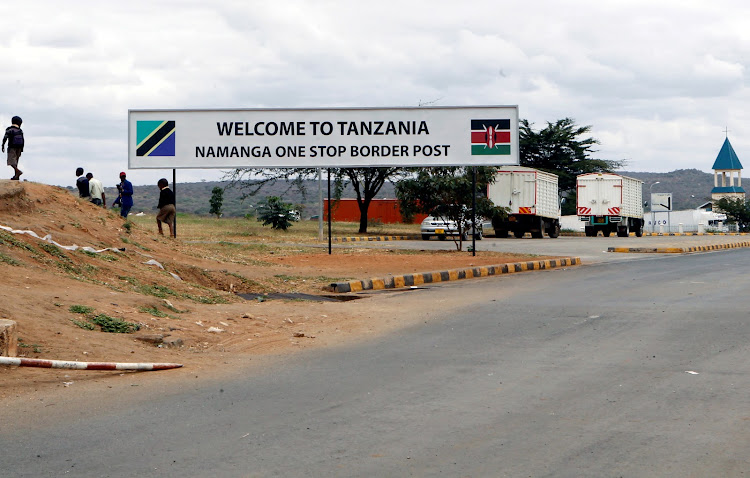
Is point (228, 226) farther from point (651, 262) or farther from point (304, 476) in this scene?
point (304, 476)

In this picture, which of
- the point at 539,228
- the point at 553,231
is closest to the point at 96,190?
the point at 539,228

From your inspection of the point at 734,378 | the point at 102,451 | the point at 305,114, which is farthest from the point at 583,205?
the point at 102,451

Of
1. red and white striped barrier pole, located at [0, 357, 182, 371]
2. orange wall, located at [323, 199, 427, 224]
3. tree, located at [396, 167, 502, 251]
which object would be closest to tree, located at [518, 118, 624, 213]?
orange wall, located at [323, 199, 427, 224]

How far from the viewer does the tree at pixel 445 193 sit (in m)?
25.2

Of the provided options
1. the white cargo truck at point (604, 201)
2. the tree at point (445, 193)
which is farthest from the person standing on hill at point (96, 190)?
the white cargo truck at point (604, 201)

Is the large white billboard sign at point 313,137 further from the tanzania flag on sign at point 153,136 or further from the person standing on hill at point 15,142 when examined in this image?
the person standing on hill at point 15,142

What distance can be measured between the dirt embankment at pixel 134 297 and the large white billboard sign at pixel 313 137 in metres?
4.10

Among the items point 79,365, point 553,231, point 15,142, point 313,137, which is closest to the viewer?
point 79,365

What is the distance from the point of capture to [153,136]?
76.1 feet

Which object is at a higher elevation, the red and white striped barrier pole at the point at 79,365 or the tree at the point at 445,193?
the tree at the point at 445,193

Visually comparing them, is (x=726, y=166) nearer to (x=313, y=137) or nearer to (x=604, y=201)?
(x=604, y=201)

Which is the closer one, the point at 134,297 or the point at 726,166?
the point at 134,297

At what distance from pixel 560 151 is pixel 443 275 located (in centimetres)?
4766

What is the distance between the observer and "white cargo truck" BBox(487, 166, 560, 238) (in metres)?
40.3
